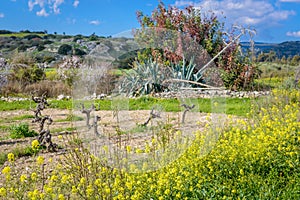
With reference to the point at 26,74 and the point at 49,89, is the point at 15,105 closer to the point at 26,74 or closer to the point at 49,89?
the point at 49,89

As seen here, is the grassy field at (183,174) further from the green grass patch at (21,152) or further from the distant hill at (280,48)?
the distant hill at (280,48)

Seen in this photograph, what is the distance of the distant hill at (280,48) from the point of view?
15416 mm

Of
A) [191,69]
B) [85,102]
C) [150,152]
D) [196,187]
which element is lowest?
[196,187]

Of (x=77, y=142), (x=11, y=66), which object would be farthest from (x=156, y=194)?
(x=11, y=66)

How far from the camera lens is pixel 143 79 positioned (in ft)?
17.4

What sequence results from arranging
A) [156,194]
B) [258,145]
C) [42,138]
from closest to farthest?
1. [156,194]
2. [258,145]
3. [42,138]

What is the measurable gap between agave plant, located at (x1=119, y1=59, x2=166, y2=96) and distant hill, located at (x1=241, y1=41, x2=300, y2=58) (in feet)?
31.8

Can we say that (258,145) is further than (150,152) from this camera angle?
Yes

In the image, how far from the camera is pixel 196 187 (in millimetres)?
4082

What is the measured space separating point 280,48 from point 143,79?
1546cm

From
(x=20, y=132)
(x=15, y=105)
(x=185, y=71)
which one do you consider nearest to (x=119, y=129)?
(x=185, y=71)

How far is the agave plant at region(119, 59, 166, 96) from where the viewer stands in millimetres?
5016

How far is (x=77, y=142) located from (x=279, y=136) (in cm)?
277

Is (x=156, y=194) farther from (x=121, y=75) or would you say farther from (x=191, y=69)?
(x=191, y=69)
